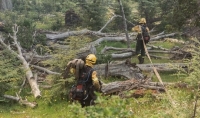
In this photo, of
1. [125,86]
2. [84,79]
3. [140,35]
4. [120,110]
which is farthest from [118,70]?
[120,110]

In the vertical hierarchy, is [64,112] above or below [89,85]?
below

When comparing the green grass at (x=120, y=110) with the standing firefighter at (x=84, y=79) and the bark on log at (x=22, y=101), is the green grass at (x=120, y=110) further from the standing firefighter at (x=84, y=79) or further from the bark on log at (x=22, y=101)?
the standing firefighter at (x=84, y=79)

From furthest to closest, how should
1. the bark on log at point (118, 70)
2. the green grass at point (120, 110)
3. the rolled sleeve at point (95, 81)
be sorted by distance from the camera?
the bark on log at point (118, 70), the rolled sleeve at point (95, 81), the green grass at point (120, 110)

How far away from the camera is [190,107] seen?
215 inches

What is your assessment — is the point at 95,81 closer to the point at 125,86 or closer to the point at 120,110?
the point at 120,110

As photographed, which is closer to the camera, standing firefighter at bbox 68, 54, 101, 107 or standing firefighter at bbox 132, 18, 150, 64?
standing firefighter at bbox 68, 54, 101, 107

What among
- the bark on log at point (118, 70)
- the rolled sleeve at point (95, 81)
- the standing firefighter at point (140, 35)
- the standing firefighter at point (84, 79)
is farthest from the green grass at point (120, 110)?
the standing firefighter at point (140, 35)

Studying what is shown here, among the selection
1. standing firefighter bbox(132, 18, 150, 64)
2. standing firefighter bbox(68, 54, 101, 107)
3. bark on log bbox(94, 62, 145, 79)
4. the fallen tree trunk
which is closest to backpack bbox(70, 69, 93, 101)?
standing firefighter bbox(68, 54, 101, 107)

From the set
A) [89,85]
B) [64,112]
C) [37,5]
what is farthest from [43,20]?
[89,85]

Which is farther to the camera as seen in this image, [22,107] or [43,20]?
[43,20]

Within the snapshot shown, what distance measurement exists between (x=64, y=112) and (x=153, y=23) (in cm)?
Result: 1745

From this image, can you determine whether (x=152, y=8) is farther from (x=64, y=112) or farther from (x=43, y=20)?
(x=64, y=112)

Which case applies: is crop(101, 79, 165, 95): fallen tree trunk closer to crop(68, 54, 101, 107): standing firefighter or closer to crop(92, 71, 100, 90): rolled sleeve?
crop(68, 54, 101, 107): standing firefighter

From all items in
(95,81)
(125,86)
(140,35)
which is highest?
(95,81)
